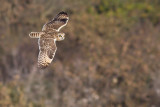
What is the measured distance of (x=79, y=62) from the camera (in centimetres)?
1199

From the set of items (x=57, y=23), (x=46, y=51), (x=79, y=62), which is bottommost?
(x=46, y=51)

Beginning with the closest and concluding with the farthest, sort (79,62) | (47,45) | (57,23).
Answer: (47,45), (57,23), (79,62)

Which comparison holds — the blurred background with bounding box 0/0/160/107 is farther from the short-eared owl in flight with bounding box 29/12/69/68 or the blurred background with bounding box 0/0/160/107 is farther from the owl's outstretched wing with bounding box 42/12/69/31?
the short-eared owl in flight with bounding box 29/12/69/68

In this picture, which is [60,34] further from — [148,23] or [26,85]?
[148,23]

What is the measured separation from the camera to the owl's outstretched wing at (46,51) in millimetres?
5512

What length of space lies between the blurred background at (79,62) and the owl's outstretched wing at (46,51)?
4.39 meters

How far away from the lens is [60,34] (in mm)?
5484

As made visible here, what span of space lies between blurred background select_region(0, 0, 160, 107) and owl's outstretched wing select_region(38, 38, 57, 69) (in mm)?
4385

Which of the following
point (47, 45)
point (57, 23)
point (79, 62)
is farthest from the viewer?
point (79, 62)

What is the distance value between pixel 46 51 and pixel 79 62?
647cm

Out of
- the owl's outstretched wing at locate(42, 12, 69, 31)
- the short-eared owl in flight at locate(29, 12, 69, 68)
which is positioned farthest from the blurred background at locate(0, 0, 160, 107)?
the short-eared owl in flight at locate(29, 12, 69, 68)

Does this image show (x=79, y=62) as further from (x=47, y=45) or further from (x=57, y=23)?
(x=47, y=45)

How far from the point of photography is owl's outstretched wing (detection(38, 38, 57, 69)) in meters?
5.51

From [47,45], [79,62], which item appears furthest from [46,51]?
[79,62]
